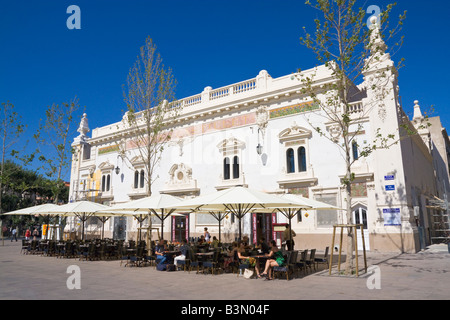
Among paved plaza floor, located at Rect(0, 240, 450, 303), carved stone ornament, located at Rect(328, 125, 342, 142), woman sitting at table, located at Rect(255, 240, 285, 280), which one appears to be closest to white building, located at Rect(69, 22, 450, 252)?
carved stone ornament, located at Rect(328, 125, 342, 142)

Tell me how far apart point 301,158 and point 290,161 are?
74cm

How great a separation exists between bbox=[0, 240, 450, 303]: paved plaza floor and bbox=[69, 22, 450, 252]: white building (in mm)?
5865

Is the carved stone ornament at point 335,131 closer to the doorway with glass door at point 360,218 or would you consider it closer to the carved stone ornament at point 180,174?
the doorway with glass door at point 360,218

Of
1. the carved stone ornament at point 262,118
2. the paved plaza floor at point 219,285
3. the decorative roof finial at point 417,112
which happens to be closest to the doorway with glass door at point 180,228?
the carved stone ornament at point 262,118

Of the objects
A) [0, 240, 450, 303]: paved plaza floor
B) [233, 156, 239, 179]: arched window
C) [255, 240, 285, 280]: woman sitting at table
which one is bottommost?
[0, 240, 450, 303]: paved plaza floor

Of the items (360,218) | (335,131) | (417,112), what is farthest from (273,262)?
(417,112)

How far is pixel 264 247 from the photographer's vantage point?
37.3ft

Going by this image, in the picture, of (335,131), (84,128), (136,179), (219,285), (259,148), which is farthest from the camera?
(84,128)

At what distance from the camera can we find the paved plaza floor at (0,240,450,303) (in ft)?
25.3

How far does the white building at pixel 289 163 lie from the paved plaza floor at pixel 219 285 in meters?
5.86

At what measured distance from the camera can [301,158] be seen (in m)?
20.8

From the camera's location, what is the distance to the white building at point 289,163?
17.7m

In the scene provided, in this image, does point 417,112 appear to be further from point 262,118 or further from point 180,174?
point 180,174

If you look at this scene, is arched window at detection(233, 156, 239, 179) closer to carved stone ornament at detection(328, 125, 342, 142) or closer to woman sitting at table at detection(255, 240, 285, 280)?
carved stone ornament at detection(328, 125, 342, 142)
